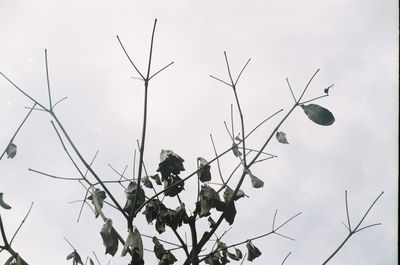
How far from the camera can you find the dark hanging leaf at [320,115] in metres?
3.24

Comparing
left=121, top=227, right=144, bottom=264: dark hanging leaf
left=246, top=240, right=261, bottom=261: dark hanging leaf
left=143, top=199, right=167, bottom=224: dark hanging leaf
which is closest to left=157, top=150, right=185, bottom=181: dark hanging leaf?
left=143, top=199, right=167, bottom=224: dark hanging leaf

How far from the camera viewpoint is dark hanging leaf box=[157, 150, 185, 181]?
148 inches

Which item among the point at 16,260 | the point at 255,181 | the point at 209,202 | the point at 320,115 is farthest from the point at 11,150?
the point at 320,115

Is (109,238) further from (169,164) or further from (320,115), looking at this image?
(320,115)

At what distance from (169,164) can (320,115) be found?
152 cm

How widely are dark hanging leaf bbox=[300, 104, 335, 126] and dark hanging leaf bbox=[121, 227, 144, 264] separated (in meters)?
1.86

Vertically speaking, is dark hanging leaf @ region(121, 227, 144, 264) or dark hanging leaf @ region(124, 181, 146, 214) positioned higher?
dark hanging leaf @ region(124, 181, 146, 214)

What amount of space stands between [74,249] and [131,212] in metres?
0.92

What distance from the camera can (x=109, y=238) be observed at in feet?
10.8

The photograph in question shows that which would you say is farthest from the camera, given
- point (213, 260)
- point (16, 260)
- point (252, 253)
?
point (213, 260)

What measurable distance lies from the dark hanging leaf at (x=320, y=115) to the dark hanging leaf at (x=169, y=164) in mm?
1346

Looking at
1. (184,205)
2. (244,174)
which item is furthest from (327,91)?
(184,205)

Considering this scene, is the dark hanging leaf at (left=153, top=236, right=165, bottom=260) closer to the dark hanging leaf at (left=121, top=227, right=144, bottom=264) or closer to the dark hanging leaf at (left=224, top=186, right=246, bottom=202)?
the dark hanging leaf at (left=121, top=227, right=144, bottom=264)

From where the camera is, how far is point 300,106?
3.39m
